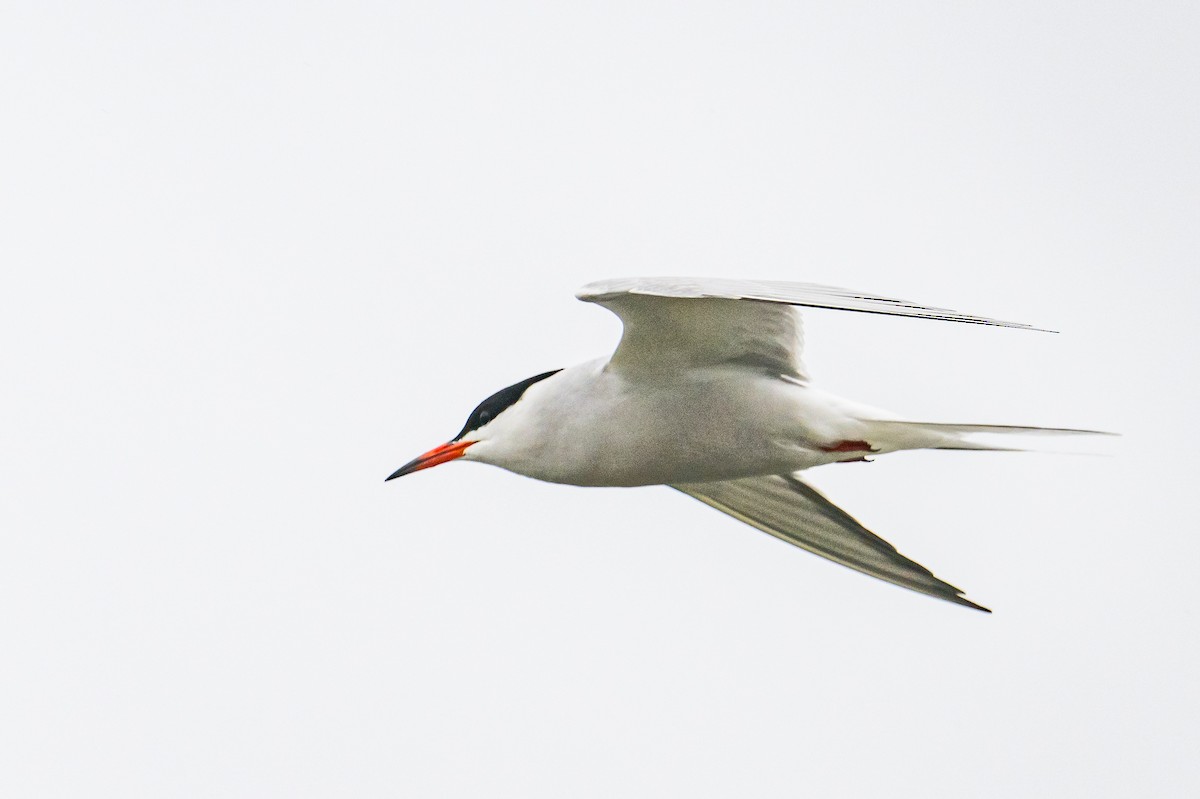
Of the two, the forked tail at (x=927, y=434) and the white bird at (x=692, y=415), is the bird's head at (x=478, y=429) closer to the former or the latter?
the white bird at (x=692, y=415)

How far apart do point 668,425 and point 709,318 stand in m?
0.58

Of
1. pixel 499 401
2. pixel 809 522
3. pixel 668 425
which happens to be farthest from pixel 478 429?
pixel 809 522

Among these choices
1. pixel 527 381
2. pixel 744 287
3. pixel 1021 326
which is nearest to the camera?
pixel 1021 326

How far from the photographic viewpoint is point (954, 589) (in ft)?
30.6

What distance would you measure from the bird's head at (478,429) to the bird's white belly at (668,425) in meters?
0.21

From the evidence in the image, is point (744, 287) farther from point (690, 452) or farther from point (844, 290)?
point (690, 452)

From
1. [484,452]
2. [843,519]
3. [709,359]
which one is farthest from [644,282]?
[843,519]

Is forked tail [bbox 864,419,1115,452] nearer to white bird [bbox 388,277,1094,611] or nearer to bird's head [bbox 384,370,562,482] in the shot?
white bird [bbox 388,277,1094,611]

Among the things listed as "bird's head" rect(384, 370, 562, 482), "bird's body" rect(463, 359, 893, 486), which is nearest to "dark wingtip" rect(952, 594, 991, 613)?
"bird's body" rect(463, 359, 893, 486)

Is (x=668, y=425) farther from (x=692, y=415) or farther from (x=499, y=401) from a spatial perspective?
(x=499, y=401)

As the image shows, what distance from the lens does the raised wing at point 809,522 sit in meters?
9.53

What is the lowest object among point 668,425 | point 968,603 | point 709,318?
point 968,603

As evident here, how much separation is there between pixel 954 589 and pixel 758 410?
187 centimetres

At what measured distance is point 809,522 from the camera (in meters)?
9.77
